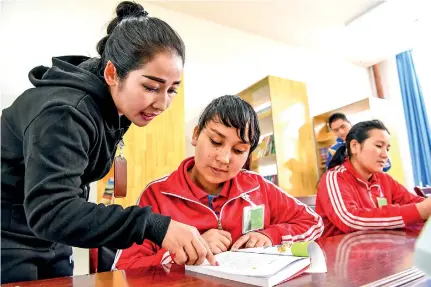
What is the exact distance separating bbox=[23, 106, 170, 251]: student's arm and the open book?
0.44 feet

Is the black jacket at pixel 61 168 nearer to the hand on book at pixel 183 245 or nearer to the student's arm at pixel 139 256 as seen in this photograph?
the hand on book at pixel 183 245

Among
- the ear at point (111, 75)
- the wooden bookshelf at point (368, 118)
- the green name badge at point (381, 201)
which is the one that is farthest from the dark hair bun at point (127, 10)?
the wooden bookshelf at point (368, 118)

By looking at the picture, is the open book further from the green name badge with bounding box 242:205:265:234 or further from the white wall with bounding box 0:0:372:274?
the white wall with bounding box 0:0:372:274

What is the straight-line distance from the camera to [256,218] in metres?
1.06

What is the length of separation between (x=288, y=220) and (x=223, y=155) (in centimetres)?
35

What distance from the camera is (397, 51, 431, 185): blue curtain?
13.4 ft

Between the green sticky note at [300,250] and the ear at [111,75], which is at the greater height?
the ear at [111,75]

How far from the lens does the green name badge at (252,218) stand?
1.03m

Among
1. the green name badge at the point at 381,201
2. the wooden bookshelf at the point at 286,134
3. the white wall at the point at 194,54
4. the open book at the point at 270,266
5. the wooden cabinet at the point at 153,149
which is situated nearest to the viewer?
the open book at the point at 270,266

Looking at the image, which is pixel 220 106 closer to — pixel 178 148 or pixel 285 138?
pixel 178 148

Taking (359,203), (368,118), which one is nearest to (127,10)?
(359,203)

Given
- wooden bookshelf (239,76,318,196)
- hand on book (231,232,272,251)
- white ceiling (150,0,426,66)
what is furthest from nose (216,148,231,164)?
white ceiling (150,0,426,66)

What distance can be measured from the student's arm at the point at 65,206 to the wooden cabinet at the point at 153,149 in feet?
5.23

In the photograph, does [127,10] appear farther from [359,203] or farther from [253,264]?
[359,203]
